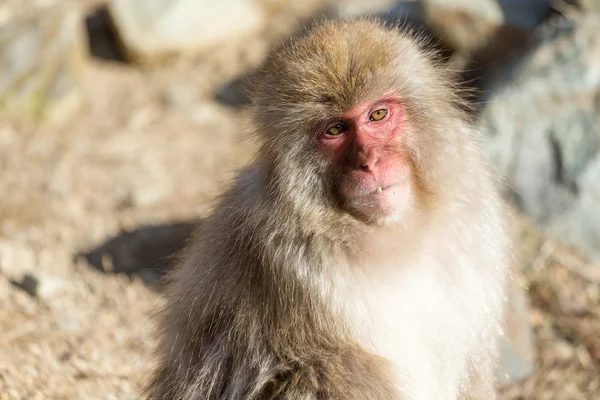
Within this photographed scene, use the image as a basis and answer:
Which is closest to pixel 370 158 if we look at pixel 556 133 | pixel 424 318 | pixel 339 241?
pixel 339 241

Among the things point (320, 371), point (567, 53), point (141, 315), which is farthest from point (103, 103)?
point (320, 371)

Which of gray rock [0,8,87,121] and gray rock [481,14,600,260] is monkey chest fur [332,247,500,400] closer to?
gray rock [481,14,600,260]

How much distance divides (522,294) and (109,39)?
4.21m

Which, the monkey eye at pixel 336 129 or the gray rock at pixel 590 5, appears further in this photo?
the gray rock at pixel 590 5

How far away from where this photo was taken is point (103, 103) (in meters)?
6.25

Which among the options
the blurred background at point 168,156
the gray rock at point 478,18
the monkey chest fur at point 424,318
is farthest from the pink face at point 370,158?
the gray rock at point 478,18

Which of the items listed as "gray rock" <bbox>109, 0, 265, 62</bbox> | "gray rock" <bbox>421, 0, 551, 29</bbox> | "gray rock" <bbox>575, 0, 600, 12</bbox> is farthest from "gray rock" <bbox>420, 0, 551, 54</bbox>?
"gray rock" <bbox>109, 0, 265, 62</bbox>

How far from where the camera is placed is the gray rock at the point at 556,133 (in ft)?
15.4

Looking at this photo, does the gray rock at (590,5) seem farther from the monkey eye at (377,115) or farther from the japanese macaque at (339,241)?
the monkey eye at (377,115)

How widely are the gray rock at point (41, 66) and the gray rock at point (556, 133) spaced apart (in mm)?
3065

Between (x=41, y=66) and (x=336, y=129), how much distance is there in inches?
161

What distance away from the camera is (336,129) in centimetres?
252

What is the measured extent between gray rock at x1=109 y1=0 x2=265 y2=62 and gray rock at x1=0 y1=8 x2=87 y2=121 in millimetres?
519

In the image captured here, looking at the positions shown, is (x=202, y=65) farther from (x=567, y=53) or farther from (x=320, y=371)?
(x=320, y=371)
